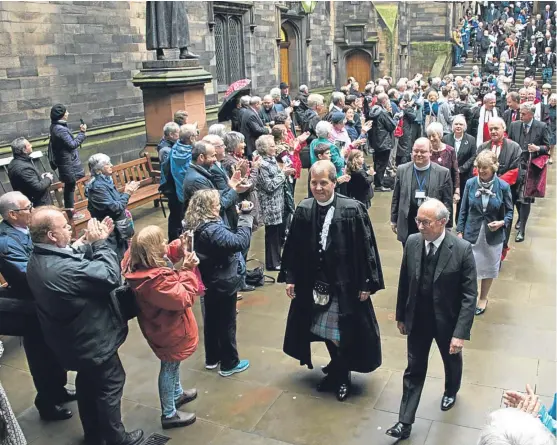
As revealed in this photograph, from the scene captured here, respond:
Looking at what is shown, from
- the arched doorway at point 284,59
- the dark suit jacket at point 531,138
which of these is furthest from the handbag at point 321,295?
the arched doorway at point 284,59

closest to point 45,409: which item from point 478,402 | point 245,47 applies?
point 478,402

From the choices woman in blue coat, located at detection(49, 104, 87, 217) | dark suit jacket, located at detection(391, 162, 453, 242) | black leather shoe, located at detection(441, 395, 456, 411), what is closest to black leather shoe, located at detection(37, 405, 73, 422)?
black leather shoe, located at detection(441, 395, 456, 411)

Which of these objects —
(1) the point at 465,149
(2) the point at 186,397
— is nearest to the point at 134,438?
(2) the point at 186,397

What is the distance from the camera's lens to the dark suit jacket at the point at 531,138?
29.6 feet

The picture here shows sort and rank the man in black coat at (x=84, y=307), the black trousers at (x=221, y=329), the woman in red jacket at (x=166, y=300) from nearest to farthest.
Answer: the man in black coat at (x=84, y=307) < the woman in red jacket at (x=166, y=300) < the black trousers at (x=221, y=329)

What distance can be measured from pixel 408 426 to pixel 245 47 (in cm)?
1650

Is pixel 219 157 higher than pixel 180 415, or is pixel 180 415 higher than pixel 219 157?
pixel 219 157

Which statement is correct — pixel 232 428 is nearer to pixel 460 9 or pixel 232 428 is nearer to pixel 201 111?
pixel 201 111

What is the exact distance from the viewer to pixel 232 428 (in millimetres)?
4547

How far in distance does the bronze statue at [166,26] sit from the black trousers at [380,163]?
441 cm

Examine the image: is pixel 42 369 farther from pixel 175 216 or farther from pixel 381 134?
pixel 381 134

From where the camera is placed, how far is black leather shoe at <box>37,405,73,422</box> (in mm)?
4742

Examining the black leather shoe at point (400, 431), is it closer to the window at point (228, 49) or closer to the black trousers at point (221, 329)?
the black trousers at point (221, 329)

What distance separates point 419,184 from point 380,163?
19.5 ft
